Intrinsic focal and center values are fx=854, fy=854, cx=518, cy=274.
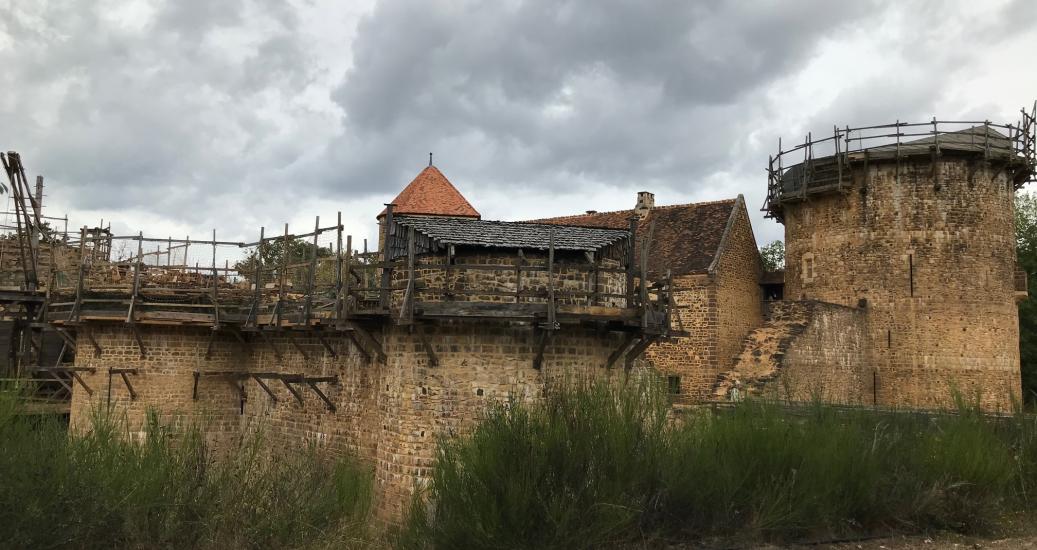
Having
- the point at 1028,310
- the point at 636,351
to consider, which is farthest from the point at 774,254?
the point at 636,351

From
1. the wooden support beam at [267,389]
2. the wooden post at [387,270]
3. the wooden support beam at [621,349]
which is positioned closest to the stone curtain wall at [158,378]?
the wooden support beam at [267,389]

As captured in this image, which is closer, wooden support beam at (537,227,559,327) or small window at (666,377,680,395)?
wooden support beam at (537,227,559,327)

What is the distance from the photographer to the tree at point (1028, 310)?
2808 cm

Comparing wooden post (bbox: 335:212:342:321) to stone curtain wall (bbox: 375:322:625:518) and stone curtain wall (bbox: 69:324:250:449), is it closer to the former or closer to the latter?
stone curtain wall (bbox: 375:322:625:518)

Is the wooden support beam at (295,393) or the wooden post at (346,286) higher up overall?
the wooden post at (346,286)

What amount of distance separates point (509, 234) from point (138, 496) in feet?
22.2

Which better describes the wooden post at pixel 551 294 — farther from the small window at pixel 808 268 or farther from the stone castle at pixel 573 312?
the small window at pixel 808 268

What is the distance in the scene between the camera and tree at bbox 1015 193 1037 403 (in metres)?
28.1

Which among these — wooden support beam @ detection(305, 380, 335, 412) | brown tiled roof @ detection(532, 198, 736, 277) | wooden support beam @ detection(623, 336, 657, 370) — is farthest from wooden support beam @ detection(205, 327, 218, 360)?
brown tiled roof @ detection(532, 198, 736, 277)

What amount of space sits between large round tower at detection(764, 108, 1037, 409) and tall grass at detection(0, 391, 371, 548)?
702 inches

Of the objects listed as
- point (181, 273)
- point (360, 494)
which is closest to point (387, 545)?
point (360, 494)

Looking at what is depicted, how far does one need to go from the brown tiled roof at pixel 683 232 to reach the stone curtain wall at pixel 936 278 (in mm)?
3876

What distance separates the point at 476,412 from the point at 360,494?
2.19 m

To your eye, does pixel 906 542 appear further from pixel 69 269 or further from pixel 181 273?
pixel 69 269
